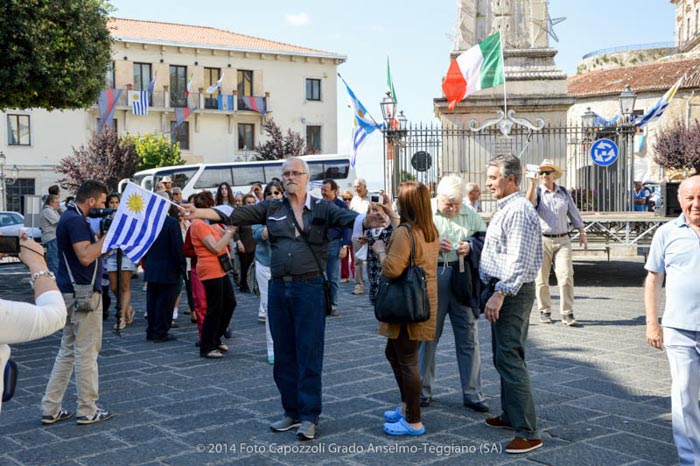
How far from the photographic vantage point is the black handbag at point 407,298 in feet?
16.9

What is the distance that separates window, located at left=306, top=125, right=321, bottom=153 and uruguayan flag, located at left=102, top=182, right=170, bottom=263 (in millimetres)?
44158

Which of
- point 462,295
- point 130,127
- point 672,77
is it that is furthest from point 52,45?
point 672,77

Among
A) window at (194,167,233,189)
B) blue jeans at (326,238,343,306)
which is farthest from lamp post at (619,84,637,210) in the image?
window at (194,167,233,189)

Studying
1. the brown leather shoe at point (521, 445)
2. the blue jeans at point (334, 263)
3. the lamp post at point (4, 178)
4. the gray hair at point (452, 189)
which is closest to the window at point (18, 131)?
the lamp post at point (4, 178)

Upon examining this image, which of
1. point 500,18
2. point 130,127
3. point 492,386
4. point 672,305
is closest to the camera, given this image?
point 672,305

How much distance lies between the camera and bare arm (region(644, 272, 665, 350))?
456cm

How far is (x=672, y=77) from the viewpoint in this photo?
154 feet

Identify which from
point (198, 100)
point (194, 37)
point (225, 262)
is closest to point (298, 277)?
point (225, 262)

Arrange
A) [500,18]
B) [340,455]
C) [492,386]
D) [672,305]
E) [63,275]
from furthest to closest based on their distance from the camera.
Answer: [500,18] < [492,386] < [63,275] < [340,455] < [672,305]

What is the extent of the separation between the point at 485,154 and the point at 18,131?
3127 cm

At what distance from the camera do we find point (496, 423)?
5.47 metres

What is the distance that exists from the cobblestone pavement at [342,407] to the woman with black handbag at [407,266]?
169mm

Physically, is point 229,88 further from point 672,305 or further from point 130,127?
point 672,305

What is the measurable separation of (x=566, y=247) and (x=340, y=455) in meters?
5.52
